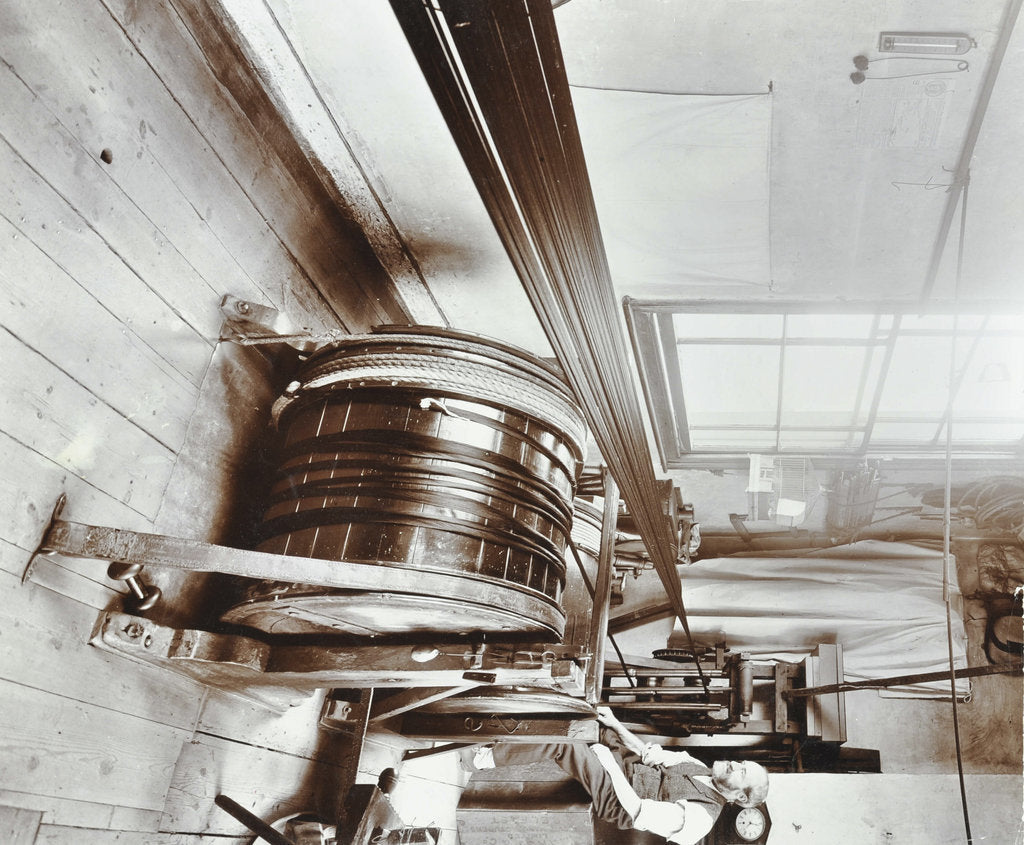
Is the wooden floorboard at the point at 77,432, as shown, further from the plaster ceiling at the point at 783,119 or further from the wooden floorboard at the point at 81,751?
the plaster ceiling at the point at 783,119

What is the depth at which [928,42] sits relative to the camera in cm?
217

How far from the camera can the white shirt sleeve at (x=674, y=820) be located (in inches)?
149

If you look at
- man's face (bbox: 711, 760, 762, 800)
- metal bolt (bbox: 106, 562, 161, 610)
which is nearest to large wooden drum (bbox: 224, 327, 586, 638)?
metal bolt (bbox: 106, 562, 161, 610)

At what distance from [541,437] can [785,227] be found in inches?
51.9

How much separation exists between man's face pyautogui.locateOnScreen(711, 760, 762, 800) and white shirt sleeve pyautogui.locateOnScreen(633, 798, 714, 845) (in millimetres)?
370

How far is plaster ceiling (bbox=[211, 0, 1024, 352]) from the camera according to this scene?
2.16m

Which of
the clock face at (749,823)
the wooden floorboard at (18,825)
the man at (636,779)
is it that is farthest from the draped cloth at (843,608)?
the wooden floorboard at (18,825)

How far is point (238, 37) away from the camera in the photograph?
2254 mm

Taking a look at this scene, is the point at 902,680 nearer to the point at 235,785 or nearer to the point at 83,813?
the point at 235,785

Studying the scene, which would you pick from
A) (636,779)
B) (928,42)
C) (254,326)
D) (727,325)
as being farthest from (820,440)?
(254,326)

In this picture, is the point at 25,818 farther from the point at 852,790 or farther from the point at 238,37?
the point at 852,790

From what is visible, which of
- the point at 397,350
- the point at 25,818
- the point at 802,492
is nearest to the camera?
the point at 25,818

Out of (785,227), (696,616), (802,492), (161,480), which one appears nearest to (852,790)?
(696,616)

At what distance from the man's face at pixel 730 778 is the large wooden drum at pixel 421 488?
8.83 ft
